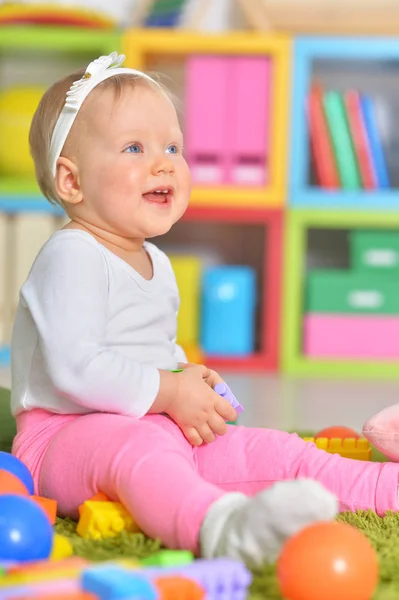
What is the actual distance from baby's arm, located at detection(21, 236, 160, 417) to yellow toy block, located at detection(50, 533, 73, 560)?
171 millimetres

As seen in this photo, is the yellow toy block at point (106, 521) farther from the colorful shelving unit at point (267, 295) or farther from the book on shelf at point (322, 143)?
the book on shelf at point (322, 143)

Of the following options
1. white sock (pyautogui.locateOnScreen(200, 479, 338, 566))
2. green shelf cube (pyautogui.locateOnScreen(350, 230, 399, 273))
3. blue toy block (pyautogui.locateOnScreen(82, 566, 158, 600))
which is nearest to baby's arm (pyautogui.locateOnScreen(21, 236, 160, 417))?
white sock (pyautogui.locateOnScreen(200, 479, 338, 566))

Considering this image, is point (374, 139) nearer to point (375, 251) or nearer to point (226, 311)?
point (375, 251)

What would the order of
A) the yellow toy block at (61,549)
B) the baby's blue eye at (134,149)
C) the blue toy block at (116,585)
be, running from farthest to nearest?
the baby's blue eye at (134,149) < the yellow toy block at (61,549) < the blue toy block at (116,585)

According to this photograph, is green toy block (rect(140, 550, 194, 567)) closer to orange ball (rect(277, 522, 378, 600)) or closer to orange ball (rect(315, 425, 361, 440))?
orange ball (rect(277, 522, 378, 600))

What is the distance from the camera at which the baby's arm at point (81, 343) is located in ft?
3.44

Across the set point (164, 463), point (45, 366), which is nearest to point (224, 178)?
point (45, 366)

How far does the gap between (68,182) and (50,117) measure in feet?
0.26

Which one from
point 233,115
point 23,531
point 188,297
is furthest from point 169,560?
point 233,115

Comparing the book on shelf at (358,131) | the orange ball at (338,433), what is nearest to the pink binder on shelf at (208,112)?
the book on shelf at (358,131)

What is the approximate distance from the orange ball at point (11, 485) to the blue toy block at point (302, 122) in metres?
1.70

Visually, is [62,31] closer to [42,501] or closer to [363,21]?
[363,21]

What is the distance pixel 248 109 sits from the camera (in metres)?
2.62

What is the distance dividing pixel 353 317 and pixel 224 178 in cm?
49
